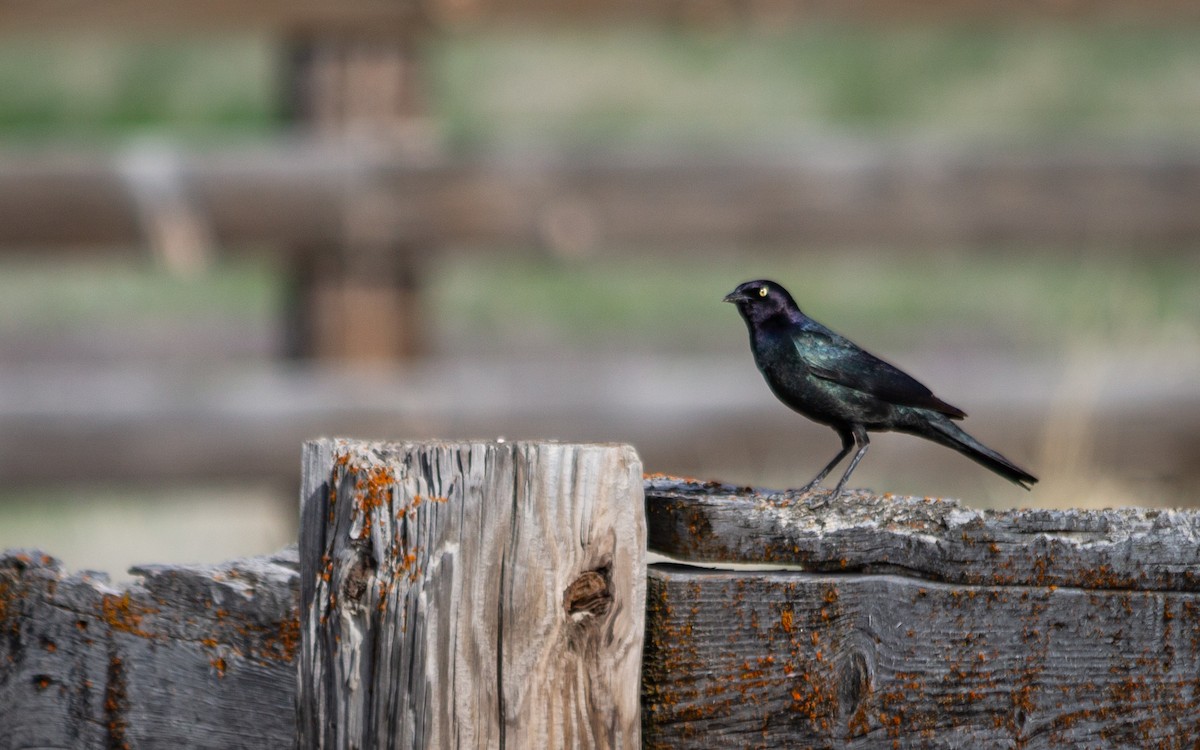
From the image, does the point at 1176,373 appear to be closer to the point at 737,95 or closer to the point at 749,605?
the point at 749,605

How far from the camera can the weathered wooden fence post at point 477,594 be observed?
4.86 ft

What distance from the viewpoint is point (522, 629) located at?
4.89 feet

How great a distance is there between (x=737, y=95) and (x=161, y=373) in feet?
39.9

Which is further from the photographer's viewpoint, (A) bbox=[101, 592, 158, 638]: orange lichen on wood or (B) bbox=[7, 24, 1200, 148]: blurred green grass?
(B) bbox=[7, 24, 1200, 148]: blurred green grass

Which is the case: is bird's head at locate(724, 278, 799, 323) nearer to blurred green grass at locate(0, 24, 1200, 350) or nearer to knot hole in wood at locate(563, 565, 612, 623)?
knot hole in wood at locate(563, 565, 612, 623)

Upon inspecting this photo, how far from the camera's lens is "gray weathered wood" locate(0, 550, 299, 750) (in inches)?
71.7

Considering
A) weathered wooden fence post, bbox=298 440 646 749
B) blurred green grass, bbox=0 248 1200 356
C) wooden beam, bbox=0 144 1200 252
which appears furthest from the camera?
blurred green grass, bbox=0 248 1200 356

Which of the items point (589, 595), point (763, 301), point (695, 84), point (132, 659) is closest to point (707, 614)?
point (589, 595)

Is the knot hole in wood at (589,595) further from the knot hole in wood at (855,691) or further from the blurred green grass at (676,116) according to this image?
the blurred green grass at (676,116)

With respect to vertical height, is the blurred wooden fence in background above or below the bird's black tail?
above

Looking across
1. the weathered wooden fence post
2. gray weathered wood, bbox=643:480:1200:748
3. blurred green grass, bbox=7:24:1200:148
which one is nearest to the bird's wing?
gray weathered wood, bbox=643:480:1200:748

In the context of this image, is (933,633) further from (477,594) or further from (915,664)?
(477,594)

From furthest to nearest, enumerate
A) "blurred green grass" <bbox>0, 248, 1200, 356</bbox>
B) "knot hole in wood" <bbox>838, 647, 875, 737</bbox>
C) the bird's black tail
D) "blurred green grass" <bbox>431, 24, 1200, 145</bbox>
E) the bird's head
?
1. "blurred green grass" <bbox>431, 24, 1200, 145</bbox>
2. "blurred green grass" <bbox>0, 248, 1200, 356</bbox>
3. the bird's head
4. the bird's black tail
5. "knot hole in wood" <bbox>838, 647, 875, 737</bbox>

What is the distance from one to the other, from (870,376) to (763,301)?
0.77ft
